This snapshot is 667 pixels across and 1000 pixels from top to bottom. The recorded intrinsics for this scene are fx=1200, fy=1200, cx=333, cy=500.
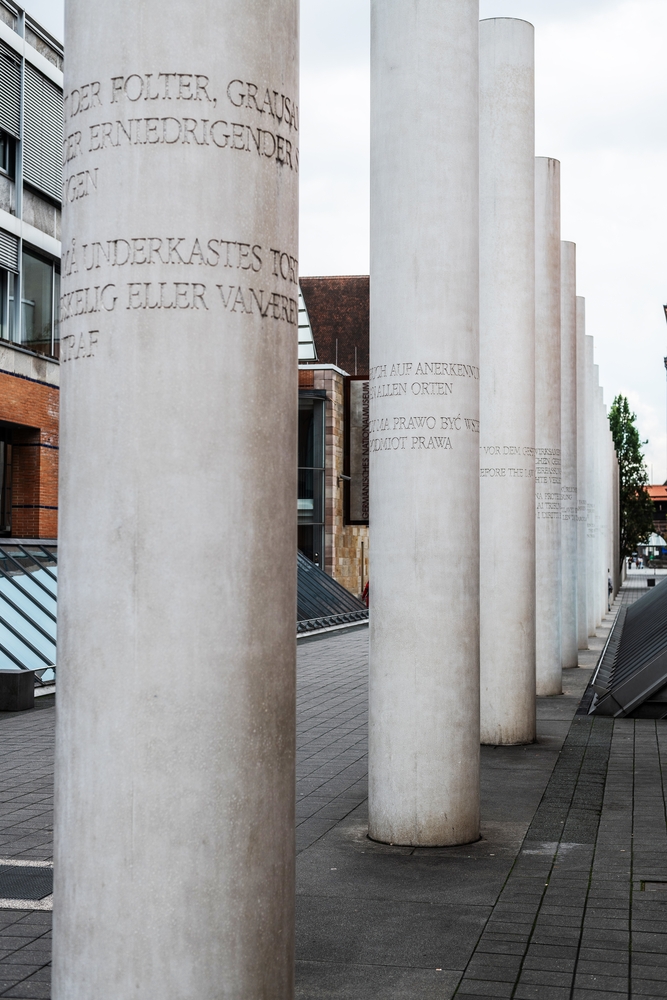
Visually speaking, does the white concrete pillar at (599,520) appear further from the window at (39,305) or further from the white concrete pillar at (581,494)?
the window at (39,305)

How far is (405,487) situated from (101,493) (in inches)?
171

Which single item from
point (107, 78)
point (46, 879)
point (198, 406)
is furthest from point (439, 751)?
point (107, 78)

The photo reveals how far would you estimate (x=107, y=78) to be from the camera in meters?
3.74

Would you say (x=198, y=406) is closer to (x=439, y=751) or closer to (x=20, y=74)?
(x=439, y=751)

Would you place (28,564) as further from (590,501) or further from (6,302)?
(590,501)

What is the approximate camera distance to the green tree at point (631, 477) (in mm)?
86750

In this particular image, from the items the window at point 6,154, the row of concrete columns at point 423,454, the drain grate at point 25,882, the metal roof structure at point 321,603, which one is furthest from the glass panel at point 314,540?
the drain grate at point 25,882

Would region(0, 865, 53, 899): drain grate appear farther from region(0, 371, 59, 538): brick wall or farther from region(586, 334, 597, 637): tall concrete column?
region(586, 334, 597, 637): tall concrete column

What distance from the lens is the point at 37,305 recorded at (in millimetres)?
28516

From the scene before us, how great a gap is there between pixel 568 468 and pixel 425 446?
12.8 meters

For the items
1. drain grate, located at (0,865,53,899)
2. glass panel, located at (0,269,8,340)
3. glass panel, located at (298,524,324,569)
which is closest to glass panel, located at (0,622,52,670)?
drain grate, located at (0,865,53,899)

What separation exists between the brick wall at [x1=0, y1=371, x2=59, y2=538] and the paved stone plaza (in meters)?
16.0

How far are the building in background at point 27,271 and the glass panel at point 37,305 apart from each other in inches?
0.9

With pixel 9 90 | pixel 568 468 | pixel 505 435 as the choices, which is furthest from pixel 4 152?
pixel 505 435
